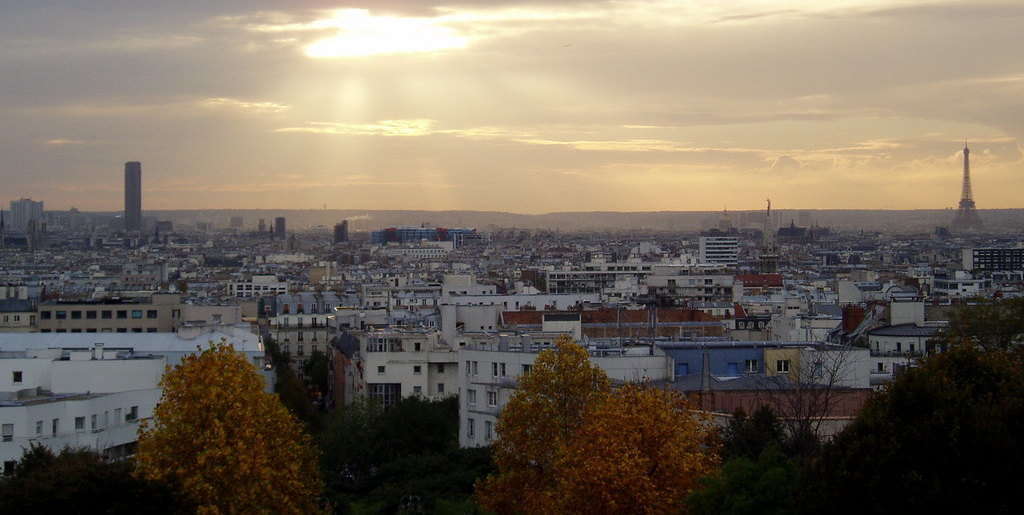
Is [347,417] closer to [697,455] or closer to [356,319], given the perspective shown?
[697,455]

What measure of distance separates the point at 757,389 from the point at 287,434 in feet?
29.5

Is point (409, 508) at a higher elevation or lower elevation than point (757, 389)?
lower

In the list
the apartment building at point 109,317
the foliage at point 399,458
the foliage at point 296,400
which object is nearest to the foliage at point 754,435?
the foliage at point 399,458

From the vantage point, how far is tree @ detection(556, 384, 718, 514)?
70.2 ft

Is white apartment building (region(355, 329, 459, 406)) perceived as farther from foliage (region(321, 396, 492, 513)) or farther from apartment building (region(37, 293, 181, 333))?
apartment building (region(37, 293, 181, 333))

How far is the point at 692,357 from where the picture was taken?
3328cm

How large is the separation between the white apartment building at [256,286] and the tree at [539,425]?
107 meters

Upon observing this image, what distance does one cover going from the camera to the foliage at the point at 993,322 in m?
34.0

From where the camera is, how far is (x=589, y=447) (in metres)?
21.9

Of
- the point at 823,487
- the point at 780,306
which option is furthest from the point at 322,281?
the point at 823,487

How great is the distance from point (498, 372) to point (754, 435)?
11225 millimetres

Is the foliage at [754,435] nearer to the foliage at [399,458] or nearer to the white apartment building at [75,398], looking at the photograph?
the foliage at [399,458]

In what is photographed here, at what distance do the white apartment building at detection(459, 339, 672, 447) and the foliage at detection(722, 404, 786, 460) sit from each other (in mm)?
6598

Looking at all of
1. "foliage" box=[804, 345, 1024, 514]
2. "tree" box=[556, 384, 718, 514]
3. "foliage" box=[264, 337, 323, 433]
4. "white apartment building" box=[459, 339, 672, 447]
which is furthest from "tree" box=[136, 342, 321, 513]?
"foliage" box=[264, 337, 323, 433]
